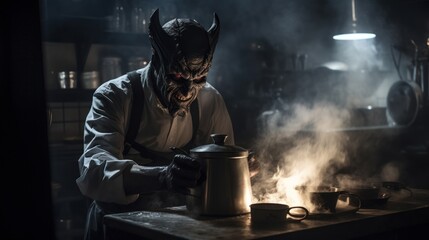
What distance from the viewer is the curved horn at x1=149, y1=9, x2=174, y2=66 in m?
2.70

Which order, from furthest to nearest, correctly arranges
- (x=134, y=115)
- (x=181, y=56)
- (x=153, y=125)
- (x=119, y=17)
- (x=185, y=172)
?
1. (x=119, y=17)
2. (x=153, y=125)
3. (x=134, y=115)
4. (x=181, y=56)
5. (x=185, y=172)

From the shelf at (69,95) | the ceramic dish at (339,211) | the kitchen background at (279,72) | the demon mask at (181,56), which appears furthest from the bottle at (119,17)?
Answer: the ceramic dish at (339,211)

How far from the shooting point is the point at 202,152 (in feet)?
7.28

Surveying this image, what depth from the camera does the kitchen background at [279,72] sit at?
5453 millimetres

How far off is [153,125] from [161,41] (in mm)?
573

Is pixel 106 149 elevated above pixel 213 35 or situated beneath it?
situated beneath

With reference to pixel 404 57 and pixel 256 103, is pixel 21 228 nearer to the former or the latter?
pixel 256 103

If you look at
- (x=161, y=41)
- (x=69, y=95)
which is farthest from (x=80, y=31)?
(x=161, y=41)

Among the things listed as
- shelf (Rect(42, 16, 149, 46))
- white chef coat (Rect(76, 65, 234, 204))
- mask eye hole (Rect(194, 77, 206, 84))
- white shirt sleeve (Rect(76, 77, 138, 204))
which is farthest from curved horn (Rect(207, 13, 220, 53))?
shelf (Rect(42, 16, 149, 46))

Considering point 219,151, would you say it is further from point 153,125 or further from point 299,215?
point 153,125

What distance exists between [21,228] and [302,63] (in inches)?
268

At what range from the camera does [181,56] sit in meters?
2.63

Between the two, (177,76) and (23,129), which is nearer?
(23,129)

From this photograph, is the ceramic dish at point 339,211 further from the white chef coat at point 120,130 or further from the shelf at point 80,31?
the shelf at point 80,31
